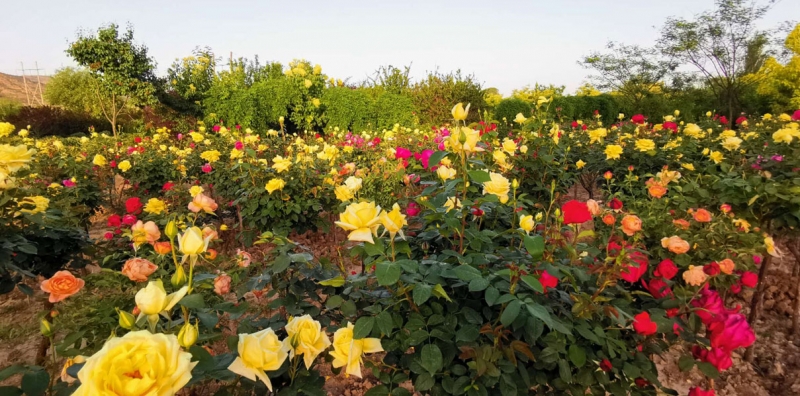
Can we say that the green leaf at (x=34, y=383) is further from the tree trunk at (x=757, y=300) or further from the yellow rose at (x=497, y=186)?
the tree trunk at (x=757, y=300)

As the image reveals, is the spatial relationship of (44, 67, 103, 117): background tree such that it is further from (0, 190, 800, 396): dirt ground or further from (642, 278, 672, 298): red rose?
(642, 278, 672, 298): red rose

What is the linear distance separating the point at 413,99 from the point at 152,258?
9.08 metres

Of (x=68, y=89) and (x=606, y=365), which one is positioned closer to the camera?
(x=606, y=365)

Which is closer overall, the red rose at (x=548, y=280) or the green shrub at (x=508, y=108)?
the red rose at (x=548, y=280)

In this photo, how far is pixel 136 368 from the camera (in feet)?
1.73

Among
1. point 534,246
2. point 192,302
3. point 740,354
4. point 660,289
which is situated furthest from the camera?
point 740,354

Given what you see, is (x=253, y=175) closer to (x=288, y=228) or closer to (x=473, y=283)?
(x=288, y=228)

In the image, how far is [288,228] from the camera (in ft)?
A: 9.53

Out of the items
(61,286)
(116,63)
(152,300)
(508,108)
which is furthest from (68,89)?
(152,300)

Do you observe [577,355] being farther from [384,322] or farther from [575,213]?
[384,322]

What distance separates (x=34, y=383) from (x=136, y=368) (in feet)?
1.27

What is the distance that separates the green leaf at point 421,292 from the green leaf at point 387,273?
0.19ft

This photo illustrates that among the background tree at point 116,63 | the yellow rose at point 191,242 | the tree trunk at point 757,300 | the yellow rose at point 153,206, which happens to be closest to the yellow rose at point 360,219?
the yellow rose at point 191,242

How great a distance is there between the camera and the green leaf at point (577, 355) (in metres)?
0.99
